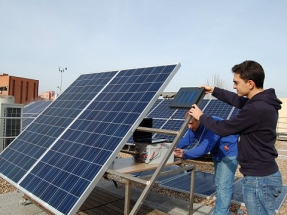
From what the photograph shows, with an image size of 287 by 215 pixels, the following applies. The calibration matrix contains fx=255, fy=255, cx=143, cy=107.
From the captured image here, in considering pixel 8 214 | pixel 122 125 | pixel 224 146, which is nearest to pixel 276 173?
pixel 224 146

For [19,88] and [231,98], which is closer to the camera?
[231,98]

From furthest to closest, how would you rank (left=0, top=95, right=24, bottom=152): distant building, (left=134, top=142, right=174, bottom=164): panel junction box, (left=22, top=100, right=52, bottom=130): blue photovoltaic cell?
(left=22, top=100, right=52, bottom=130): blue photovoltaic cell → (left=0, top=95, right=24, bottom=152): distant building → (left=134, top=142, right=174, bottom=164): panel junction box

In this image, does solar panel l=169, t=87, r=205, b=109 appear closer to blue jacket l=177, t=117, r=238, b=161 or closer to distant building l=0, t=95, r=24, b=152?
blue jacket l=177, t=117, r=238, b=161

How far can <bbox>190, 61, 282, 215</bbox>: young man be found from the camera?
2.50 metres

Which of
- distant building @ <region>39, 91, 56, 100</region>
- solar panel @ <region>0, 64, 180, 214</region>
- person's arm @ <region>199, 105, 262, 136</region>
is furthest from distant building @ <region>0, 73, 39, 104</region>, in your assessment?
person's arm @ <region>199, 105, 262, 136</region>

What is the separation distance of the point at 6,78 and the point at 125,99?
5328cm

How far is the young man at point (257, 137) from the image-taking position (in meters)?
2.50

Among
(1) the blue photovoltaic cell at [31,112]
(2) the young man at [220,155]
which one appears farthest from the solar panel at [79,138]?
(1) the blue photovoltaic cell at [31,112]

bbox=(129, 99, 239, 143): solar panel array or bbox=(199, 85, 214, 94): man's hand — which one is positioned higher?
bbox=(199, 85, 214, 94): man's hand

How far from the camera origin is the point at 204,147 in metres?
3.92

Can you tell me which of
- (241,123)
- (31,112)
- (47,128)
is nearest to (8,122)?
(47,128)

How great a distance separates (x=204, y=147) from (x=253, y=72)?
165 centimetres

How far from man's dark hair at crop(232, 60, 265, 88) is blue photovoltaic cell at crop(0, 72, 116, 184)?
2.81m

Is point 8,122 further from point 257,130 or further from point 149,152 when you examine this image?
point 257,130
